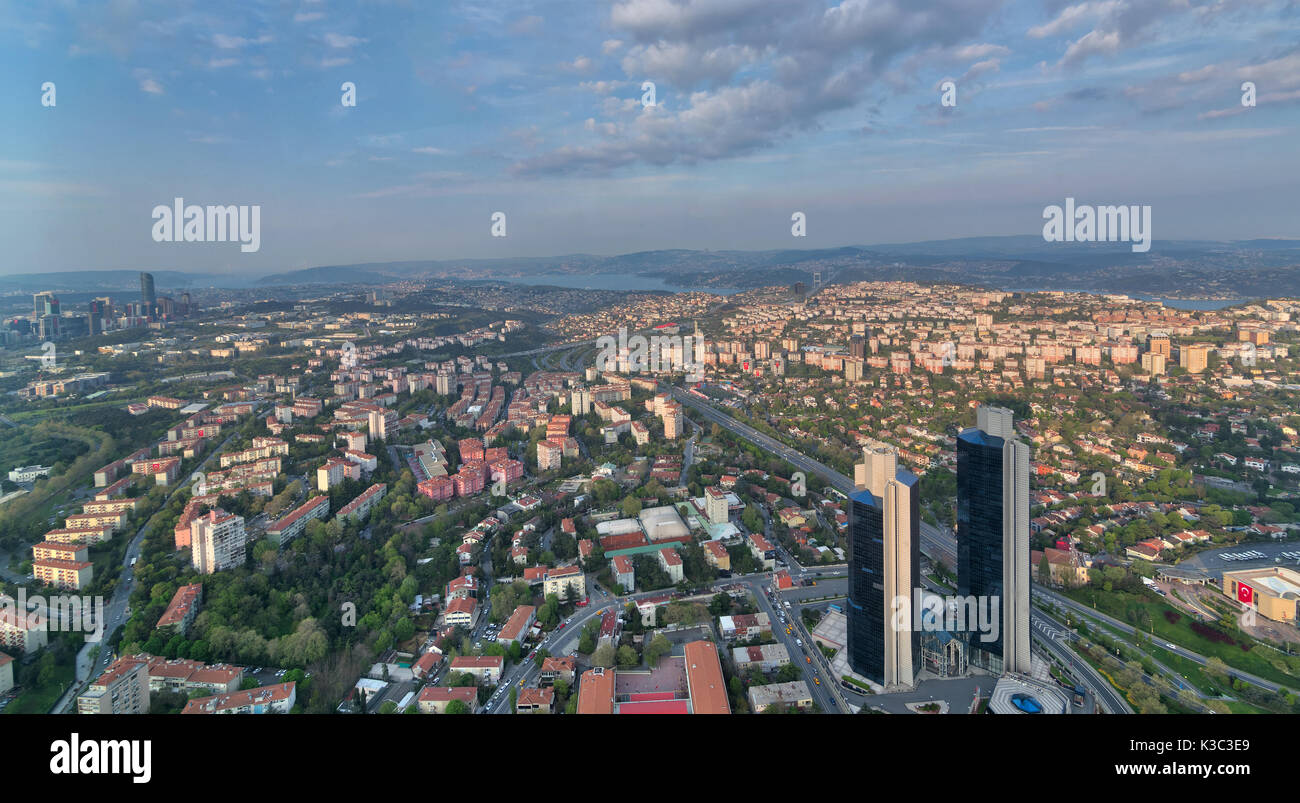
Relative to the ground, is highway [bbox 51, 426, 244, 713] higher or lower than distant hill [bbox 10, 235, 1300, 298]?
lower

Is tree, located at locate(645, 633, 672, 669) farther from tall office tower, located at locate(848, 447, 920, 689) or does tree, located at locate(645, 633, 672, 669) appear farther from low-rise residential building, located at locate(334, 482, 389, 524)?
low-rise residential building, located at locate(334, 482, 389, 524)

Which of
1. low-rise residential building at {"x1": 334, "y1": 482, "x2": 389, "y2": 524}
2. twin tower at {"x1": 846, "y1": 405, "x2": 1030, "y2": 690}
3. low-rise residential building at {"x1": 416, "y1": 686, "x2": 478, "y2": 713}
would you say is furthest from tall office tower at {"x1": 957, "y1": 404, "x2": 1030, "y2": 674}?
low-rise residential building at {"x1": 334, "y1": 482, "x2": 389, "y2": 524}

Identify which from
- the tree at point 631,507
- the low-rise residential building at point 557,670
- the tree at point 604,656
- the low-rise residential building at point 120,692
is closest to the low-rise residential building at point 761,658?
the tree at point 604,656

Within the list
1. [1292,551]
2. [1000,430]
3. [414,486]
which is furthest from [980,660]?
[414,486]

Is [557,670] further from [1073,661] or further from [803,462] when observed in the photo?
[803,462]
